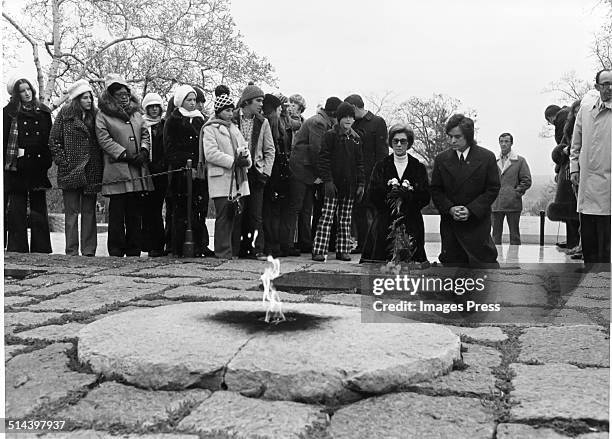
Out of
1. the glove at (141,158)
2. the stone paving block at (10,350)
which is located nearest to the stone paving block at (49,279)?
the glove at (141,158)

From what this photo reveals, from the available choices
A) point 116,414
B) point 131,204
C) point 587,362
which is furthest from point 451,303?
point 131,204

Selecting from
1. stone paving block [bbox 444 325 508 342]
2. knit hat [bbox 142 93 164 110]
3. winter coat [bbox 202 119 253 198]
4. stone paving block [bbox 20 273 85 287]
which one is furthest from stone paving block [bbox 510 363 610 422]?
knit hat [bbox 142 93 164 110]

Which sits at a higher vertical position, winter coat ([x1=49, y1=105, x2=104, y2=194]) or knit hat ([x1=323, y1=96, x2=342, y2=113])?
knit hat ([x1=323, y1=96, x2=342, y2=113])

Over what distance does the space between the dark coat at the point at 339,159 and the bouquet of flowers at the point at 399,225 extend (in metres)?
1.28

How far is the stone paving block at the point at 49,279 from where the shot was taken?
595cm

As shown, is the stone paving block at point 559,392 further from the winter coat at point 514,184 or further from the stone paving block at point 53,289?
the winter coat at point 514,184

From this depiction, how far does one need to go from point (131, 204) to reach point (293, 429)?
5.65 meters

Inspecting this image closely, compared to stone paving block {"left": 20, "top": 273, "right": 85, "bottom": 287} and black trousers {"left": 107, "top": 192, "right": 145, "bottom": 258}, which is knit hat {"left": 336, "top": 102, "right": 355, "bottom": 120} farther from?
stone paving block {"left": 20, "top": 273, "right": 85, "bottom": 287}

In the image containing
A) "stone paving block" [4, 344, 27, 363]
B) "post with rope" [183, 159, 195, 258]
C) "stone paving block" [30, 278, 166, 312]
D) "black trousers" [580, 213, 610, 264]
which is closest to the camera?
"stone paving block" [4, 344, 27, 363]

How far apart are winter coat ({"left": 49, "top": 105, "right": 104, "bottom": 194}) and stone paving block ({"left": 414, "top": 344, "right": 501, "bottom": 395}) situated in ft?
16.9

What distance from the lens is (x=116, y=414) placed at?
9.22 ft

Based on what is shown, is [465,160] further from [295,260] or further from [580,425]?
[580,425]

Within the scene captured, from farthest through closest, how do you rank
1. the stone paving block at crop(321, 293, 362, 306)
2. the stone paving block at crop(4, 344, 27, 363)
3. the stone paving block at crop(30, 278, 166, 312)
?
the stone paving block at crop(321, 293, 362, 306), the stone paving block at crop(30, 278, 166, 312), the stone paving block at crop(4, 344, 27, 363)

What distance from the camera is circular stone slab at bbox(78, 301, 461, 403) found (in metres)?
2.99
